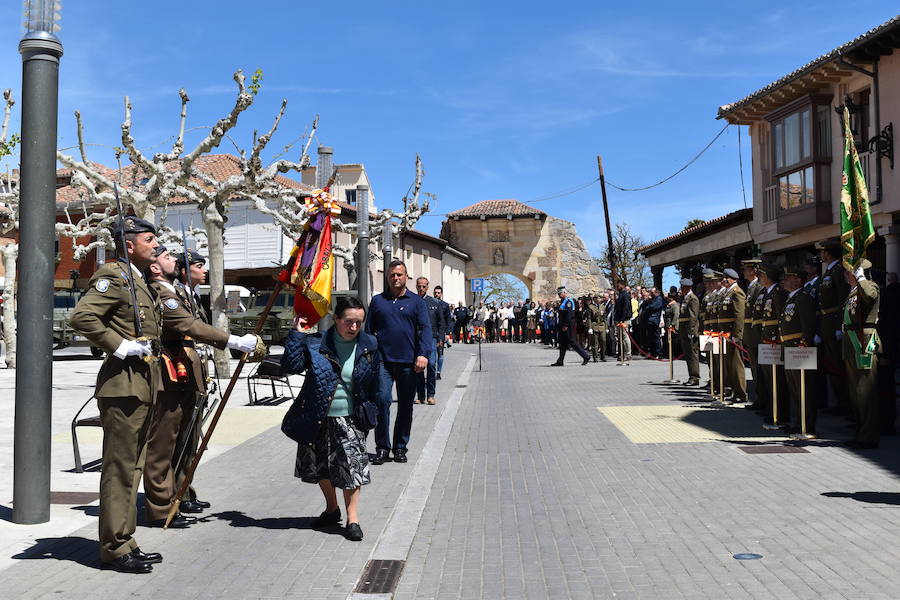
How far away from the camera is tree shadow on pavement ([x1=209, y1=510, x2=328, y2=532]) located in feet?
20.4

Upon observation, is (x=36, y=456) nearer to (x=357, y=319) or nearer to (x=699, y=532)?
(x=357, y=319)

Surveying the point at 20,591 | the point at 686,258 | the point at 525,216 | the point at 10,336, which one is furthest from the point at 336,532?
the point at 525,216

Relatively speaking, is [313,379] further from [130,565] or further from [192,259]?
[192,259]

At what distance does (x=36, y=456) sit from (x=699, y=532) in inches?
168

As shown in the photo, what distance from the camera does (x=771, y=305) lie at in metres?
11.0

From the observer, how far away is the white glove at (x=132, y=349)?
5117mm

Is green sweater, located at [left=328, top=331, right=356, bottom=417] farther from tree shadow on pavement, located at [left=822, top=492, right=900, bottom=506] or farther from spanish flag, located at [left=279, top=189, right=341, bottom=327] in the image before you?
tree shadow on pavement, located at [left=822, top=492, right=900, bottom=506]

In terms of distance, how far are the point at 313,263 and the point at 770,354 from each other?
637 centimetres

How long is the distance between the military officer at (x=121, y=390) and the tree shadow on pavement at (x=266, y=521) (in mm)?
1128

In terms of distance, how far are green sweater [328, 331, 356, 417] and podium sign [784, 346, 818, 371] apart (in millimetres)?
5696

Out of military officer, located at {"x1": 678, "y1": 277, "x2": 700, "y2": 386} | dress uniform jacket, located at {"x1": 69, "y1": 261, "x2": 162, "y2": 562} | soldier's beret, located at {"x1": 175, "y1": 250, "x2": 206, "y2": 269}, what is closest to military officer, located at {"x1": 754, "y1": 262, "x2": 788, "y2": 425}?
military officer, located at {"x1": 678, "y1": 277, "x2": 700, "y2": 386}

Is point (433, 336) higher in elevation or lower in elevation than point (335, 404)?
higher

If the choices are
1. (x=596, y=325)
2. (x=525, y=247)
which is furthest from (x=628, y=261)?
(x=596, y=325)

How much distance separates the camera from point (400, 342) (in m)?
9.12
